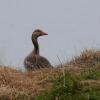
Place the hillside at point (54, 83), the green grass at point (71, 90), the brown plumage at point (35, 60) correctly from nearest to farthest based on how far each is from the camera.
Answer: the green grass at point (71, 90)
the hillside at point (54, 83)
the brown plumage at point (35, 60)

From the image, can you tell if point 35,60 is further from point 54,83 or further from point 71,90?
point 71,90

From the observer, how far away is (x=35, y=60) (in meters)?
13.1

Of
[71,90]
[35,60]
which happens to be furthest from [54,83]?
[35,60]

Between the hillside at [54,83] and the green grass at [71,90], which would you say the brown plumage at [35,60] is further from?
the green grass at [71,90]

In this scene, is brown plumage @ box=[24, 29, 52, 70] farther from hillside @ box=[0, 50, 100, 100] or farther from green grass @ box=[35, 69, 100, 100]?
green grass @ box=[35, 69, 100, 100]

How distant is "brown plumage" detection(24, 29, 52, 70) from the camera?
12.4m

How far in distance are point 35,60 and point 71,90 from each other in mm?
4571

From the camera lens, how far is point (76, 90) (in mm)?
8688

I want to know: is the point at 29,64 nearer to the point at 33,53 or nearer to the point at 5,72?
the point at 33,53

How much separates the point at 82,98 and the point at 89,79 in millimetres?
935

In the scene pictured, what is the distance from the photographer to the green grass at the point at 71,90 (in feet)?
27.7

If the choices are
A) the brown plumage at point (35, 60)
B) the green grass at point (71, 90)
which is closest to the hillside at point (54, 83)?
the green grass at point (71, 90)

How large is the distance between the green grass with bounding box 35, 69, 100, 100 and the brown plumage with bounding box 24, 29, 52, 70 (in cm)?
311

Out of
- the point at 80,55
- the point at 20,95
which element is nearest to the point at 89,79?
the point at 20,95
